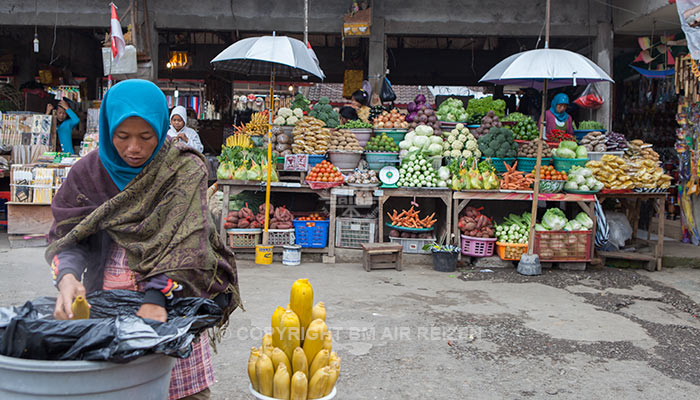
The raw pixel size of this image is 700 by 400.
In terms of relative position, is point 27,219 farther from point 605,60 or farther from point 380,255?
point 605,60

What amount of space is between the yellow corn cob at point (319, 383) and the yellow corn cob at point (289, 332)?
180 mm

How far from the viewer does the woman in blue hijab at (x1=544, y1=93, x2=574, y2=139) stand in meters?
8.89

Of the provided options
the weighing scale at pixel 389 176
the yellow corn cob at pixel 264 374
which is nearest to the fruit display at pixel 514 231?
the weighing scale at pixel 389 176

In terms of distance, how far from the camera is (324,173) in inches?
295

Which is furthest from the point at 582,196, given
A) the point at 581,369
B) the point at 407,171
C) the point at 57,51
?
the point at 57,51

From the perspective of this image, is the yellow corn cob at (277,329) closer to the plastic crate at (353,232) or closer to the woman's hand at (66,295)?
the woman's hand at (66,295)

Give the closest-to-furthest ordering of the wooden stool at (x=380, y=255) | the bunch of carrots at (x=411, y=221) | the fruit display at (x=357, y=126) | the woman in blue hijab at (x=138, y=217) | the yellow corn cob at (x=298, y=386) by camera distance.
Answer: the woman in blue hijab at (x=138, y=217)
the yellow corn cob at (x=298, y=386)
the wooden stool at (x=380, y=255)
the bunch of carrots at (x=411, y=221)
the fruit display at (x=357, y=126)

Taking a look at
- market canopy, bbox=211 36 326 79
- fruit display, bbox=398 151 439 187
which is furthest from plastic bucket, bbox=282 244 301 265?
market canopy, bbox=211 36 326 79

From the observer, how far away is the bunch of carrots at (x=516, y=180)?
7535mm

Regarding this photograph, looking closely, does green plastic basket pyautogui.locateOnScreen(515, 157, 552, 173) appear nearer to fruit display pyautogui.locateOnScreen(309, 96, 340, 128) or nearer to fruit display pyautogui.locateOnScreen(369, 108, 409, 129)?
fruit display pyautogui.locateOnScreen(369, 108, 409, 129)

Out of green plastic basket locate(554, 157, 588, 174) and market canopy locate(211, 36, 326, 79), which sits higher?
market canopy locate(211, 36, 326, 79)

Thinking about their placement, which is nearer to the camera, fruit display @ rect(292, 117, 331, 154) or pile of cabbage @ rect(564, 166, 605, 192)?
pile of cabbage @ rect(564, 166, 605, 192)

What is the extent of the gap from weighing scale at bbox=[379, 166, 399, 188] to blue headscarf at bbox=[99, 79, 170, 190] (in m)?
5.80

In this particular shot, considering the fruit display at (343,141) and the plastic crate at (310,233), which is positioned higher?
the fruit display at (343,141)
